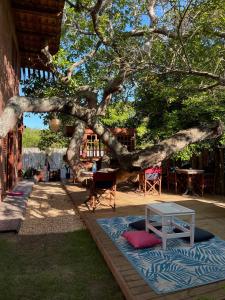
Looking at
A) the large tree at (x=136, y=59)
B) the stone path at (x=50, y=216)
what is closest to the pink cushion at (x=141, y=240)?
the large tree at (x=136, y=59)

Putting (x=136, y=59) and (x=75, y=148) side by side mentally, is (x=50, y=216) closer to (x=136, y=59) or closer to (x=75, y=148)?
(x=75, y=148)

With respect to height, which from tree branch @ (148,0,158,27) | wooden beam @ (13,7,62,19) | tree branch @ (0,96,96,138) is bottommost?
tree branch @ (0,96,96,138)

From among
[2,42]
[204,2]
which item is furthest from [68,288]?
[2,42]

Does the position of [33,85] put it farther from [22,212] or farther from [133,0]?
[22,212]

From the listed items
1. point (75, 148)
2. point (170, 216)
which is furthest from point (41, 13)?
point (170, 216)

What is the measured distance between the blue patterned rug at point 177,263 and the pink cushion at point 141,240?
0.24ft

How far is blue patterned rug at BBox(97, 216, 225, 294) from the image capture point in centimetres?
377

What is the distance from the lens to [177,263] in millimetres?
4367

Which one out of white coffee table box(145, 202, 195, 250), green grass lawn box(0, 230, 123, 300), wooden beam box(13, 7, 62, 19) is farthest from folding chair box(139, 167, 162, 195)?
wooden beam box(13, 7, 62, 19)

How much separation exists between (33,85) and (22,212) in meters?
8.73

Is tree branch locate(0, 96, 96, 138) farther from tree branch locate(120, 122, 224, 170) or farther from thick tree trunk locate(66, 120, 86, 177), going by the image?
thick tree trunk locate(66, 120, 86, 177)

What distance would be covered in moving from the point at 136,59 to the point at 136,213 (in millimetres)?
3859

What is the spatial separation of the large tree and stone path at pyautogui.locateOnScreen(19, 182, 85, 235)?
1483 mm

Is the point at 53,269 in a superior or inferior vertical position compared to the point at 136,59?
inferior
